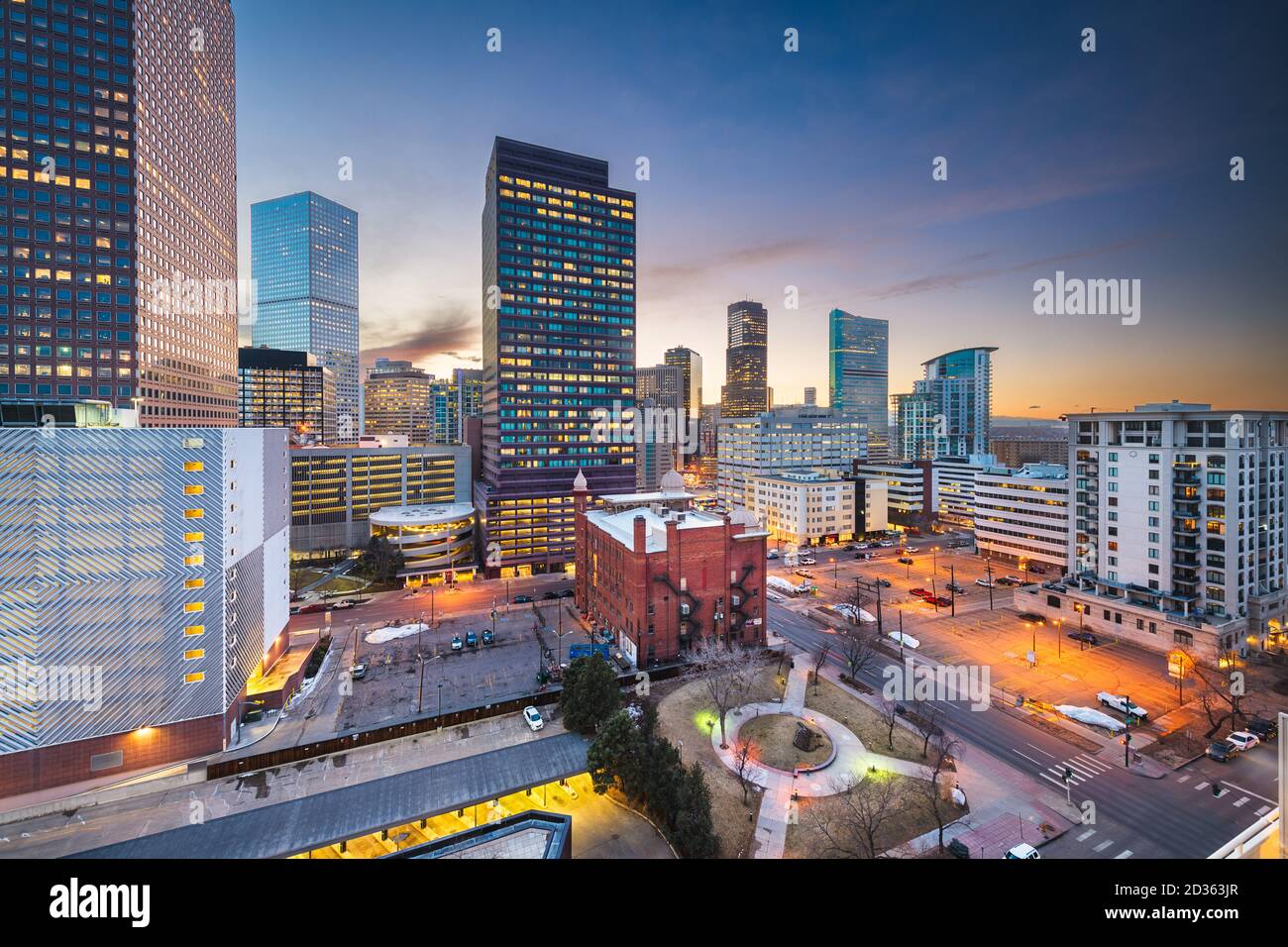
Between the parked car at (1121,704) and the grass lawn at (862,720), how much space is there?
12.9 m

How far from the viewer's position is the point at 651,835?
2328 centimetres

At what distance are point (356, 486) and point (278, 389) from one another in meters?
81.8

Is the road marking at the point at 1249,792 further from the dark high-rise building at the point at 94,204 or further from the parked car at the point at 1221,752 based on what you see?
the dark high-rise building at the point at 94,204

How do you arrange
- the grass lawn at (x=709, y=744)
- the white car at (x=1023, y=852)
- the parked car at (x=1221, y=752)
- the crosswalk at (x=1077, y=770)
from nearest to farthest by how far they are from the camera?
the white car at (x=1023, y=852)
the grass lawn at (x=709, y=744)
the crosswalk at (x=1077, y=770)
the parked car at (x=1221, y=752)

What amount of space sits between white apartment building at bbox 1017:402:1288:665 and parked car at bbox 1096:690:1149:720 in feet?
38.1

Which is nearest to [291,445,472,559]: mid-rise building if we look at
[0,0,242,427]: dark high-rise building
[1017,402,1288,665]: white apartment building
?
[0,0,242,427]: dark high-rise building

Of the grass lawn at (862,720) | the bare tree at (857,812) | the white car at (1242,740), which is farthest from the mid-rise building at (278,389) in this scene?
the white car at (1242,740)

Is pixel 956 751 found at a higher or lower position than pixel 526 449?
lower

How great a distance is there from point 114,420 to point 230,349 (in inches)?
3104

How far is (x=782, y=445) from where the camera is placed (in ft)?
345

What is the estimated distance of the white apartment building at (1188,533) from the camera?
132 feet

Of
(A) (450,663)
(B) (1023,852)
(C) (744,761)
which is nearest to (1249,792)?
(B) (1023,852)
